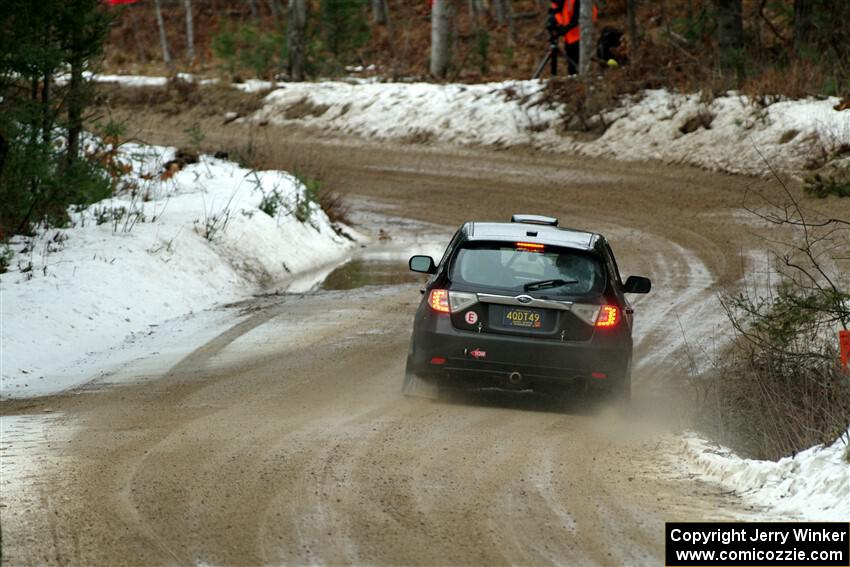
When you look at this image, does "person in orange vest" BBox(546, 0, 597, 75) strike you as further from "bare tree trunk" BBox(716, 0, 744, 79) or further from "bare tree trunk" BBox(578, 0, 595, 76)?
"bare tree trunk" BBox(716, 0, 744, 79)

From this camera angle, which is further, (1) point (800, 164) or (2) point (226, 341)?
(1) point (800, 164)

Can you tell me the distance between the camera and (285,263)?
19531 millimetres

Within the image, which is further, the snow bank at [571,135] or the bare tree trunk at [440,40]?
the bare tree trunk at [440,40]

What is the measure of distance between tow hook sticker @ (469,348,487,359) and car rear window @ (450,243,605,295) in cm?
57

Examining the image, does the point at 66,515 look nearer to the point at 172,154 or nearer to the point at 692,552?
the point at 692,552

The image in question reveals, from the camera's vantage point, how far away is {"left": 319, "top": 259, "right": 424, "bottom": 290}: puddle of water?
18391 mm

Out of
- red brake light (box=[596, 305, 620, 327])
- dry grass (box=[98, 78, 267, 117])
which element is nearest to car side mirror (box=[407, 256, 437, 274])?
red brake light (box=[596, 305, 620, 327])

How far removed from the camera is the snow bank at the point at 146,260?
13.8m

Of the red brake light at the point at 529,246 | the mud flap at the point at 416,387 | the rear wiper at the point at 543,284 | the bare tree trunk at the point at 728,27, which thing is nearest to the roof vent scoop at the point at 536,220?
A: the red brake light at the point at 529,246

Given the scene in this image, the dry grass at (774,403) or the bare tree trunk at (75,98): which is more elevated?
the bare tree trunk at (75,98)

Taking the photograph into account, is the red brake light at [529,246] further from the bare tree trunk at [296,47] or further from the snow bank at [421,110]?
the bare tree trunk at [296,47]

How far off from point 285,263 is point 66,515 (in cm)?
1232

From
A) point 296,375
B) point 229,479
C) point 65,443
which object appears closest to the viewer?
point 229,479

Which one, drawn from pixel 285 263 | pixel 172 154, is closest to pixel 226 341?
pixel 285 263
